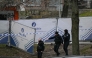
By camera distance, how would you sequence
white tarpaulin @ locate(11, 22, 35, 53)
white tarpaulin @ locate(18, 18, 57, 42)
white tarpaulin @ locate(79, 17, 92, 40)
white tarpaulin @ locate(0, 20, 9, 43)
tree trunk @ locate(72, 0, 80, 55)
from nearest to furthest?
1. tree trunk @ locate(72, 0, 80, 55)
2. white tarpaulin @ locate(11, 22, 35, 53)
3. white tarpaulin @ locate(0, 20, 9, 43)
4. white tarpaulin @ locate(18, 18, 57, 42)
5. white tarpaulin @ locate(79, 17, 92, 40)

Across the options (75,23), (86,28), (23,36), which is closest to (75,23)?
(75,23)

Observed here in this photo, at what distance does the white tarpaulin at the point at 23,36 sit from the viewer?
17.0 meters

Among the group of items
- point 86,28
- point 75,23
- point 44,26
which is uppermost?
point 75,23

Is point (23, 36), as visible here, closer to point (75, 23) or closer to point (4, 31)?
point (4, 31)

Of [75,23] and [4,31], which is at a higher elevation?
[75,23]

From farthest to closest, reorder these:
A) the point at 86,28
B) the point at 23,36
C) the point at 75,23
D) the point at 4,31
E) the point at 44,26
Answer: the point at 86,28
the point at 44,26
the point at 4,31
the point at 23,36
the point at 75,23

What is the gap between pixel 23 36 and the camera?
17.4 m

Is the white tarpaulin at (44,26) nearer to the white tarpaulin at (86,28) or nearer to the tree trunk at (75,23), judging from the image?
the white tarpaulin at (86,28)

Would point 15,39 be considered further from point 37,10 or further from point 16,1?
point 37,10

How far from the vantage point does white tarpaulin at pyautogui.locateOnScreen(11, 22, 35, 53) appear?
1705cm

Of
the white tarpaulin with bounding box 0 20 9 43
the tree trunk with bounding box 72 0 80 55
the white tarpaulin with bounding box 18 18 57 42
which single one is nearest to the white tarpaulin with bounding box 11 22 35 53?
the white tarpaulin with bounding box 0 20 9 43

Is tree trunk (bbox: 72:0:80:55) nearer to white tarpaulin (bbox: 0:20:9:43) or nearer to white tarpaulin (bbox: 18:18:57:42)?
white tarpaulin (bbox: 0:20:9:43)

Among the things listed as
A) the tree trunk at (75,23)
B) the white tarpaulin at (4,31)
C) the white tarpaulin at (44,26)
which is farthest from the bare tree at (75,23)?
the white tarpaulin at (44,26)

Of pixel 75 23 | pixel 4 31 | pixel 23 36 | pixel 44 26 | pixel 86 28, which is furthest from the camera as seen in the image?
pixel 86 28
